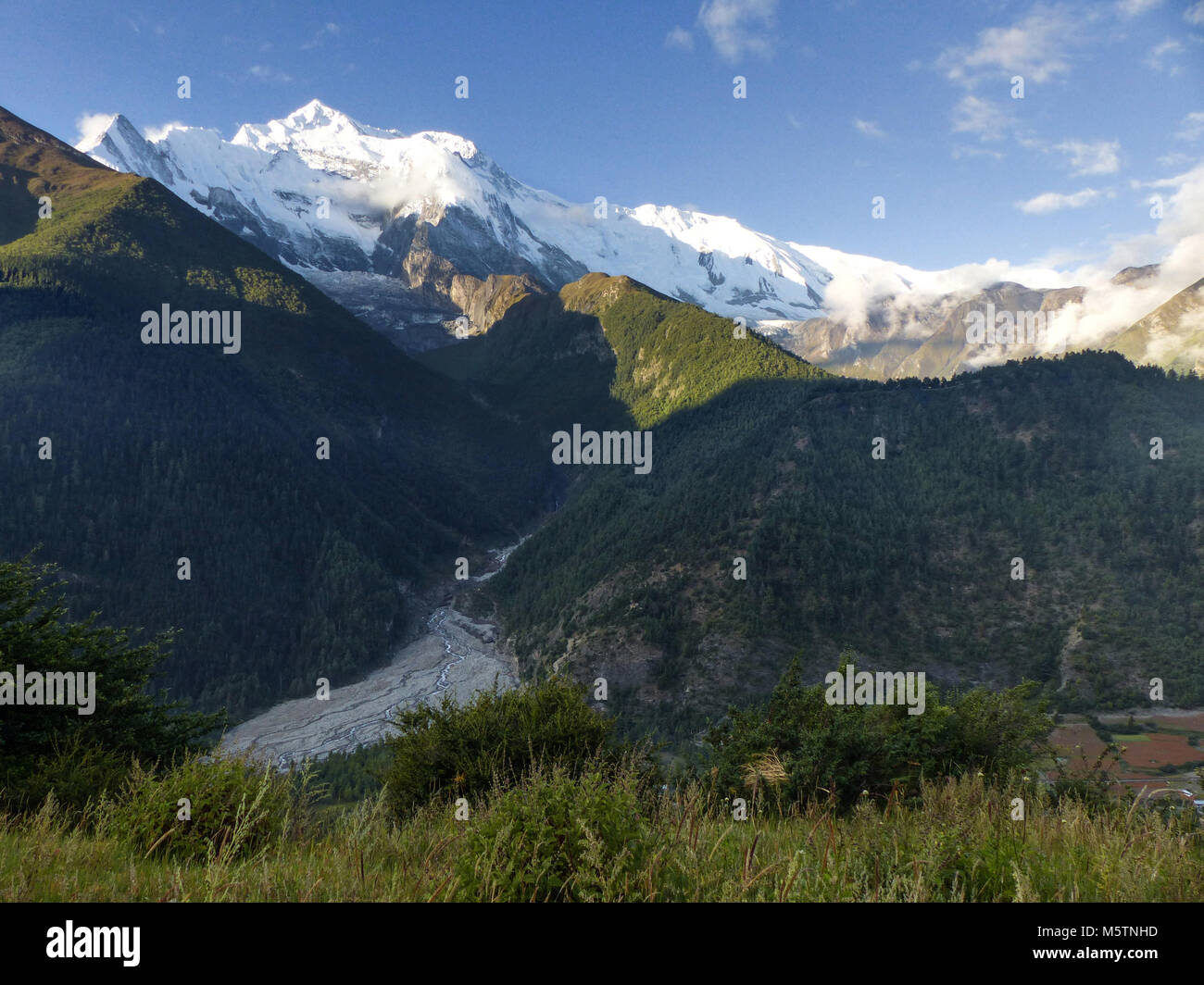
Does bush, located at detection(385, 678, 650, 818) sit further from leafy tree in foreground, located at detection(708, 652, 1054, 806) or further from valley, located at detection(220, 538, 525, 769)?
valley, located at detection(220, 538, 525, 769)

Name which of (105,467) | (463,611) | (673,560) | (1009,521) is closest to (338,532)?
(463,611)

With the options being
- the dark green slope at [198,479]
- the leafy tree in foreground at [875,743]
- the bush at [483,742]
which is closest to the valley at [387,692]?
the dark green slope at [198,479]

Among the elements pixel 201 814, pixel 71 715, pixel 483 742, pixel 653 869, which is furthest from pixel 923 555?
pixel 201 814

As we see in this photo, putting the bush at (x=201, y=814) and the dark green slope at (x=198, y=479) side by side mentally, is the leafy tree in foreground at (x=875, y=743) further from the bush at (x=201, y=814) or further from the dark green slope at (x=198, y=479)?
the dark green slope at (x=198, y=479)

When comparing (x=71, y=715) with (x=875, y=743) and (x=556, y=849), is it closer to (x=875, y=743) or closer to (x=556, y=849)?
(x=556, y=849)

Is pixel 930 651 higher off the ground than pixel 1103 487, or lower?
lower

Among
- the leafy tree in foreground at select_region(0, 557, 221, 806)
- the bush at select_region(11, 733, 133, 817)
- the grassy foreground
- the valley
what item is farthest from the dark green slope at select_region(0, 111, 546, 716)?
the grassy foreground
